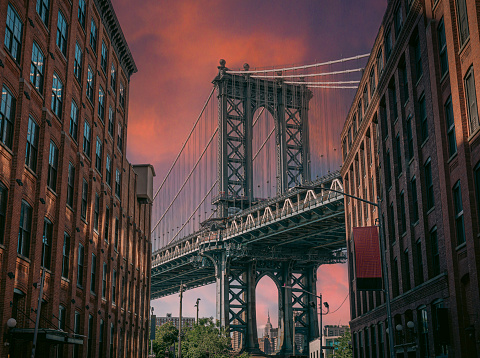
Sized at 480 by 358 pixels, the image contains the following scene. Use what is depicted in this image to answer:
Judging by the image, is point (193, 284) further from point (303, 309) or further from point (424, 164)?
point (424, 164)

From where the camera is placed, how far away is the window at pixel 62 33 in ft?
103

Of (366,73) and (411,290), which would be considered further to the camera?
(366,73)

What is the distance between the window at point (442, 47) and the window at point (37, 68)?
1728cm

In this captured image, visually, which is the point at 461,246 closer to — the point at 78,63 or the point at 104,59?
the point at 78,63

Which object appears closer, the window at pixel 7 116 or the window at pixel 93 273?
the window at pixel 7 116

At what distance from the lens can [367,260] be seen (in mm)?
33875

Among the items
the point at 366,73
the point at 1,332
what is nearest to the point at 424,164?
the point at 366,73

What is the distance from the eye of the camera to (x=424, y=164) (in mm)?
30938

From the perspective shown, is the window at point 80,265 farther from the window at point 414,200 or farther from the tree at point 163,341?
the tree at point 163,341

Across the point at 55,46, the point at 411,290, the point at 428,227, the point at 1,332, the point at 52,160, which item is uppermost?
the point at 55,46

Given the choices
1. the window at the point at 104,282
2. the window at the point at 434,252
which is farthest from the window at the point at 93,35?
the window at the point at 434,252

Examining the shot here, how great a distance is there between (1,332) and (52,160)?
910 cm

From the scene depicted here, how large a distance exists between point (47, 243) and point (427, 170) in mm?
17831

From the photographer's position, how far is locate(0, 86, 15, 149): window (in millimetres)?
23641
